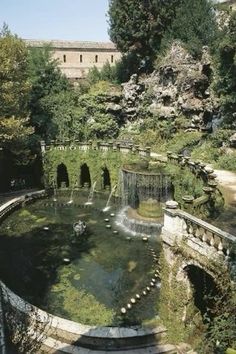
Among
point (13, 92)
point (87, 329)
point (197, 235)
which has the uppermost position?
point (13, 92)

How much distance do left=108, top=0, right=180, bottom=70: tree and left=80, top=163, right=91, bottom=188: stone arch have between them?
1630cm

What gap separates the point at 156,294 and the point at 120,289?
1.56m

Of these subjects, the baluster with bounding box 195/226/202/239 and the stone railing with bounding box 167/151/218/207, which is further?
the stone railing with bounding box 167/151/218/207

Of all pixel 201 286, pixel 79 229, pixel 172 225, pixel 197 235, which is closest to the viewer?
pixel 197 235

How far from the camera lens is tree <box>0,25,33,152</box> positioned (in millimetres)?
24969

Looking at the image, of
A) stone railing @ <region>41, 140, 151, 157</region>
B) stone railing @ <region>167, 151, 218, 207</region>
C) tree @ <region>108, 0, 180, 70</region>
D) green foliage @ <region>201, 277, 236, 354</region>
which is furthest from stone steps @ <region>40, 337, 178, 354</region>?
tree @ <region>108, 0, 180, 70</region>

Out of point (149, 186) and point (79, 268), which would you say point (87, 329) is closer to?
point (79, 268)

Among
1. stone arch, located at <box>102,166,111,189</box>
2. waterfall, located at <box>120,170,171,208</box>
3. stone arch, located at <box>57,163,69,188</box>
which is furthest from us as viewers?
stone arch, located at <box>57,163,69,188</box>

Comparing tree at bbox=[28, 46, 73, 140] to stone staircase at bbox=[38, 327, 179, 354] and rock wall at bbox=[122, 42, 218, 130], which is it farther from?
stone staircase at bbox=[38, 327, 179, 354]

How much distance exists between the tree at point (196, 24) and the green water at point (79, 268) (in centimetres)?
2056

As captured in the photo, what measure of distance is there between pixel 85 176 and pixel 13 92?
8.74 m

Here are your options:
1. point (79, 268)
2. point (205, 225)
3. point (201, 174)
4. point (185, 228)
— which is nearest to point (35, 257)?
point (79, 268)

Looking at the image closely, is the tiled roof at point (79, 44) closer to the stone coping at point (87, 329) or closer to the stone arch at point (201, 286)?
the stone coping at point (87, 329)

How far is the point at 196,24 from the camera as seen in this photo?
34812mm
